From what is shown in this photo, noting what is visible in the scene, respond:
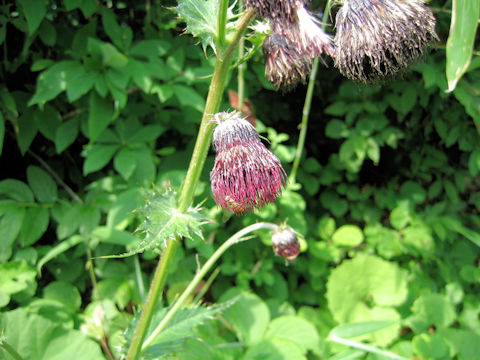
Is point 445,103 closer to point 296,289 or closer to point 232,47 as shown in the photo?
point 296,289

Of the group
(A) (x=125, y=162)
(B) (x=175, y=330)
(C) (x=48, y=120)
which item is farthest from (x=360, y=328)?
(C) (x=48, y=120)

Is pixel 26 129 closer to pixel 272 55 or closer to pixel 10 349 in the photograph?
pixel 10 349

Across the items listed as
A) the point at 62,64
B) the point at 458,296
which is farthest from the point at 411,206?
the point at 62,64

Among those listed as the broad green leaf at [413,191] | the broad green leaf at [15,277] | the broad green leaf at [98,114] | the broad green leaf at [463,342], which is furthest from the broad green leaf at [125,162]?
the broad green leaf at [413,191]

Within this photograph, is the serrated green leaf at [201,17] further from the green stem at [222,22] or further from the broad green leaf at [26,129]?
the broad green leaf at [26,129]

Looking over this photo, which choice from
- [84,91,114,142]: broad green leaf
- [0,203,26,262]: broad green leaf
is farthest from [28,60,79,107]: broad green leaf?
[0,203,26,262]: broad green leaf

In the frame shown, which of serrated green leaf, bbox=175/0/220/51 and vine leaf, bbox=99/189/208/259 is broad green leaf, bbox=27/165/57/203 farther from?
serrated green leaf, bbox=175/0/220/51
